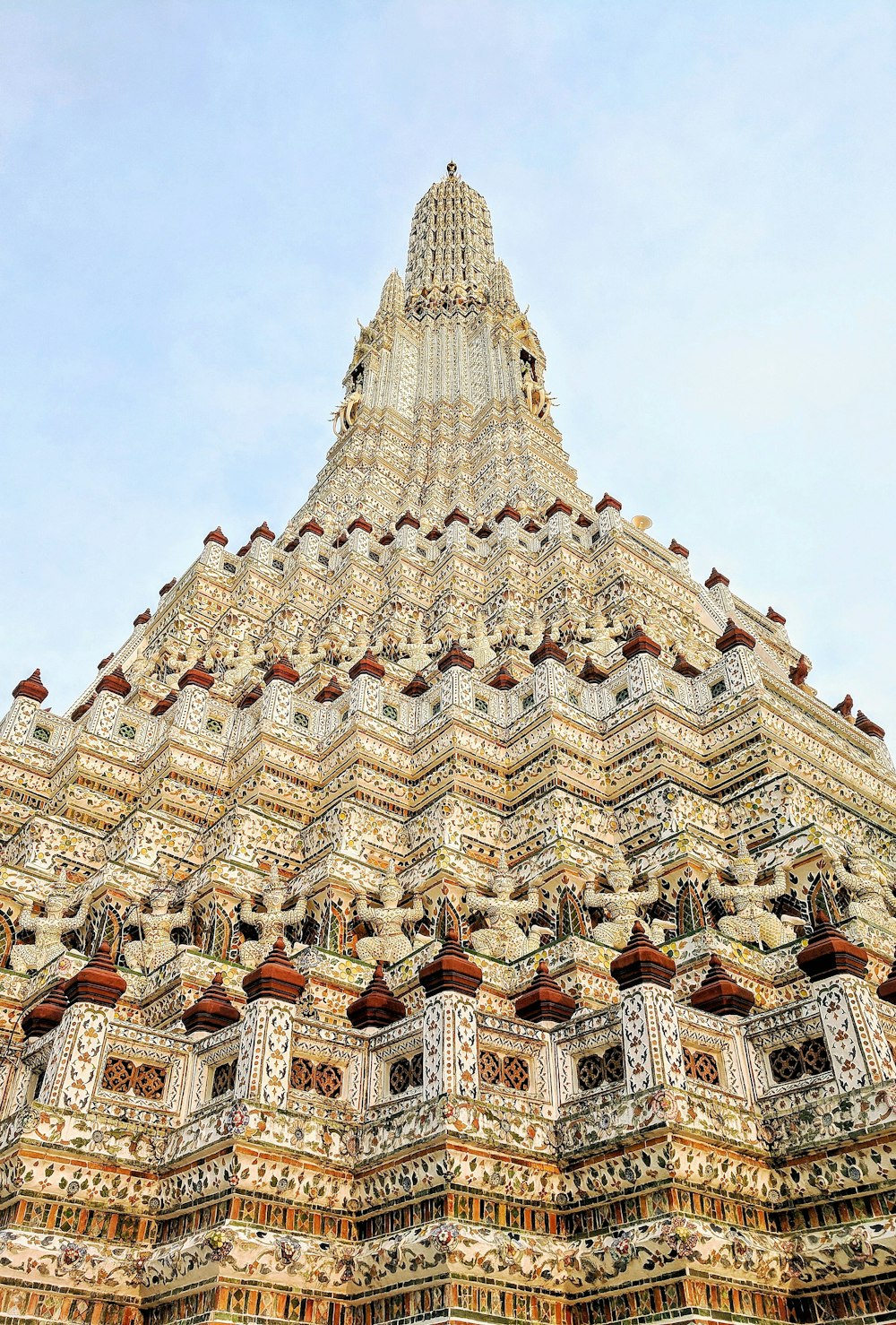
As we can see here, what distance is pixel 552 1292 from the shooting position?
296 inches

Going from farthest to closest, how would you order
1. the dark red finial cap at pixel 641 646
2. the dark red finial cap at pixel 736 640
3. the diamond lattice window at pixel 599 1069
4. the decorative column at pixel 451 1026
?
the dark red finial cap at pixel 641 646
the dark red finial cap at pixel 736 640
the diamond lattice window at pixel 599 1069
the decorative column at pixel 451 1026

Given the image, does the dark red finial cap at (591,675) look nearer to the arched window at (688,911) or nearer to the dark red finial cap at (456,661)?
the dark red finial cap at (456,661)

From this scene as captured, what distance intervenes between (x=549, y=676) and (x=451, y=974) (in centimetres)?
872

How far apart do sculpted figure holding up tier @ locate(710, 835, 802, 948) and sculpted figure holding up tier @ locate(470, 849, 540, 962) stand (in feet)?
7.21

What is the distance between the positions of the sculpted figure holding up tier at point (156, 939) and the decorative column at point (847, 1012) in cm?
693

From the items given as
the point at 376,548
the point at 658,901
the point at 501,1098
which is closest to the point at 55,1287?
the point at 501,1098

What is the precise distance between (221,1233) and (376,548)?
18986 mm

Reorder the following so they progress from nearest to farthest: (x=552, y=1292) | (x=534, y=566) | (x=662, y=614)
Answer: (x=552, y=1292) < (x=662, y=614) < (x=534, y=566)

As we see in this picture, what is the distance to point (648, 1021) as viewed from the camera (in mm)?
7773

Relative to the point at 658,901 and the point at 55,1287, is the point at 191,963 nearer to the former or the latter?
the point at 55,1287

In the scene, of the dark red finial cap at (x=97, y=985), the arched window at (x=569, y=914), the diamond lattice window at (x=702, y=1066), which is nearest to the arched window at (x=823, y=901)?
the arched window at (x=569, y=914)

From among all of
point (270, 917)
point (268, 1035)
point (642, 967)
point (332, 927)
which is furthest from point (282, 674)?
point (642, 967)

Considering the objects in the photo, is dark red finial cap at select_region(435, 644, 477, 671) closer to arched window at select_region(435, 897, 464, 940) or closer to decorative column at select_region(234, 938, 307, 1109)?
arched window at select_region(435, 897, 464, 940)

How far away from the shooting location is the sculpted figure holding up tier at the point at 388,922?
1206 centimetres
